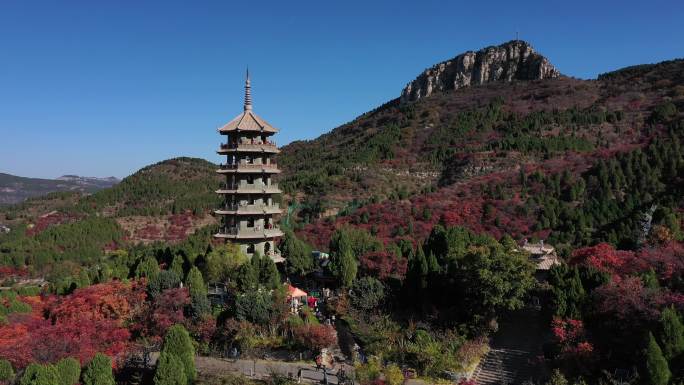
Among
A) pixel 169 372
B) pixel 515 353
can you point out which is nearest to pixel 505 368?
pixel 515 353

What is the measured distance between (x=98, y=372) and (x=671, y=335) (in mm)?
24282

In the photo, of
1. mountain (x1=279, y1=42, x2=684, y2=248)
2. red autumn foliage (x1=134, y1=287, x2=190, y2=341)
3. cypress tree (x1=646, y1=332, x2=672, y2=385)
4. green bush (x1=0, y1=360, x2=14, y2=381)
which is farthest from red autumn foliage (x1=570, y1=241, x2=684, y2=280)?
green bush (x1=0, y1=360, x2=14, y2=381)

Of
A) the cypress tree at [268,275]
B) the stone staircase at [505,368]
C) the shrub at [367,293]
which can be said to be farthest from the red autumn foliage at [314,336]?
the stone staircase at [505,368]

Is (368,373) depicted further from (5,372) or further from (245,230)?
(245,230)

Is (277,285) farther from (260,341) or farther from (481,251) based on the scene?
(481,251)

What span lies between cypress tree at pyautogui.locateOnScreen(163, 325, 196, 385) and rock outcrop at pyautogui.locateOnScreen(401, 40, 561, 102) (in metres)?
129

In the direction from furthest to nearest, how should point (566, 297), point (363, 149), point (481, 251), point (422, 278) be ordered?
point (363, 149) < point (422, 278) < point (481, 251) < point (566, 297)

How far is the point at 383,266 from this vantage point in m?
38.0

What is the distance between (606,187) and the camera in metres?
62.1

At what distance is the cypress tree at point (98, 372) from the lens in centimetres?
2452

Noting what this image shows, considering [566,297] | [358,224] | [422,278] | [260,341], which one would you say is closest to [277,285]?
[260,341]

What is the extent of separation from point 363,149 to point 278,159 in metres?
26.5

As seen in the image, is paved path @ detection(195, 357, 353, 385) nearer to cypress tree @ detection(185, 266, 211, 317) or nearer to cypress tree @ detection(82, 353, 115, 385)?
cypress tree @ detection(185, 266, 211, 317)

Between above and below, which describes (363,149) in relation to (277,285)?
above
